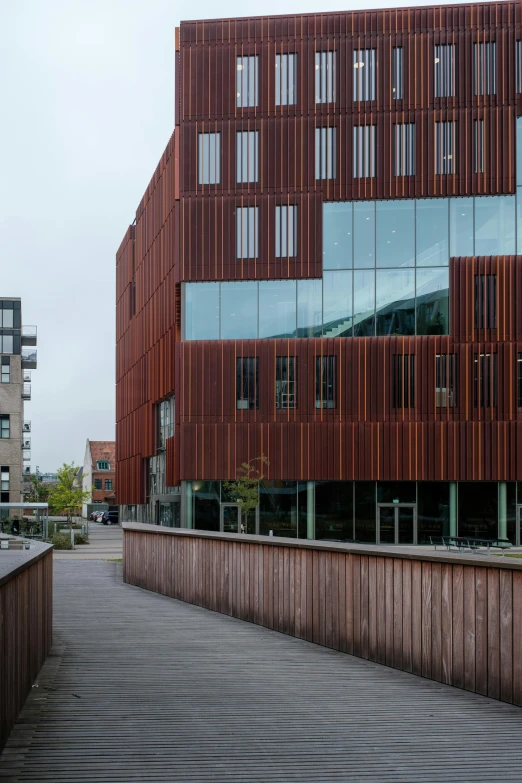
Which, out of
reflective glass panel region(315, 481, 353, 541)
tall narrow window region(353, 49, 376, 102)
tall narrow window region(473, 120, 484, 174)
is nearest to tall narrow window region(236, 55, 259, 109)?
tall narrow window region(353, 49, 376, 102)

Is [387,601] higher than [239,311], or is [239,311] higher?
[239,311]

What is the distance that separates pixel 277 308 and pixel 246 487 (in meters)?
7.85

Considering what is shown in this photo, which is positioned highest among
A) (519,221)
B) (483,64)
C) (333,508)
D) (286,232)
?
(483,64)

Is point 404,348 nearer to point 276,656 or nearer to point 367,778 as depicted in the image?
point 276,656

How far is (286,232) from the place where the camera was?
138ft

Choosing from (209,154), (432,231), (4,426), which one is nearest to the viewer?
(432,231)

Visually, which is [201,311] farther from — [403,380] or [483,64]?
[483,64]

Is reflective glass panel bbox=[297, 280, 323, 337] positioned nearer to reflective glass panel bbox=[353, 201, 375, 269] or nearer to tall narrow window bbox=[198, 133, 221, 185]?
reflective glass panel bbox=[353, 201, 375, 269]

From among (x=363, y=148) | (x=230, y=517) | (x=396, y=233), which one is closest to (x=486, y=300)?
(x=396, y=233)

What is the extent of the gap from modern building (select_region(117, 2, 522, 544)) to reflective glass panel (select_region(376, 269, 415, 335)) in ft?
0.20

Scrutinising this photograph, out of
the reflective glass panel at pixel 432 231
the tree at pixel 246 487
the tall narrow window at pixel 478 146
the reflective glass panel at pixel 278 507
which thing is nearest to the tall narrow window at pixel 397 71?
the tall narrow window at pixel 478 146

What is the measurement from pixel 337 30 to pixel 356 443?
18.0 meters

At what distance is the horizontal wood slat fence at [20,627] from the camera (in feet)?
20.7

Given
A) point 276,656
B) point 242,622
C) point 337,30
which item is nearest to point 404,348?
point 337,30
